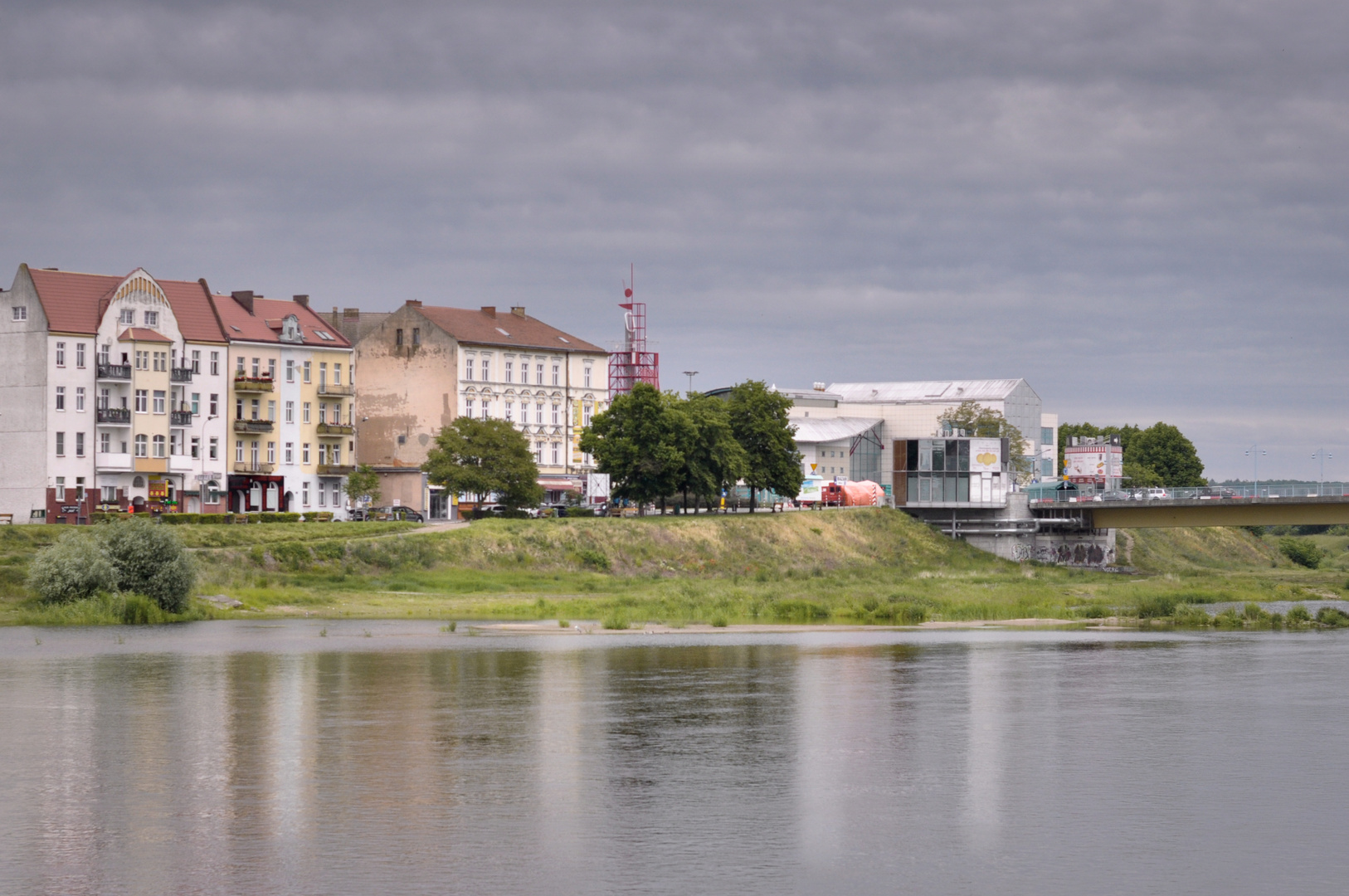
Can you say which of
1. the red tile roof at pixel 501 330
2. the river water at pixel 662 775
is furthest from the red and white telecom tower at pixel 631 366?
the river water at pixel 662 775

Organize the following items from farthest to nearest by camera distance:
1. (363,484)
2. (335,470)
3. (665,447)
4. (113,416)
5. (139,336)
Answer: (335,470)
(363,484)
(665,447)
(139,336)
(113,416)

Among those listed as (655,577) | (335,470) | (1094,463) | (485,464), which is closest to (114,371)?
(335,470)

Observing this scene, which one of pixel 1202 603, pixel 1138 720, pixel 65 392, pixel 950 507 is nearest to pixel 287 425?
pixel 65 392

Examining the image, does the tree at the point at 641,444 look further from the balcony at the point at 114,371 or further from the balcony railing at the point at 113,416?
the balcony at the point at 114,371

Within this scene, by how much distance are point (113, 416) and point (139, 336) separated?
6948mm

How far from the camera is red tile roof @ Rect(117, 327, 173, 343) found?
405 ft

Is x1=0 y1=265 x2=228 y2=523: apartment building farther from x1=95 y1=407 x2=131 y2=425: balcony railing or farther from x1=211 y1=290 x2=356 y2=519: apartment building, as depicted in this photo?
x1=211 y1=290 x2=356 y2=519: apartment building

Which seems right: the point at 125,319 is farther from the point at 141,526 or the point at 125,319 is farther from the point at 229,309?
the point at 141,526

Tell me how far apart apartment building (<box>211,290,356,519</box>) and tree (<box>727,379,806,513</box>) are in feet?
114

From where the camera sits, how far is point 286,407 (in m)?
138

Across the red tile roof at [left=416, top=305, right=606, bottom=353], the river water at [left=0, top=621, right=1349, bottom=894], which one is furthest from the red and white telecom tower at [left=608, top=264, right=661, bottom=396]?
the river water at [left=0, top=621, right=1349, bottom=894]

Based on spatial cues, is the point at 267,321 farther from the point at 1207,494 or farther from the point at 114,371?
the point at 1207,494

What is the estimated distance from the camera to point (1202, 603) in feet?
327

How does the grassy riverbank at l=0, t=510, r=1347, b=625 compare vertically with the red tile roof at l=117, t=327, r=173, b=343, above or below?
below
